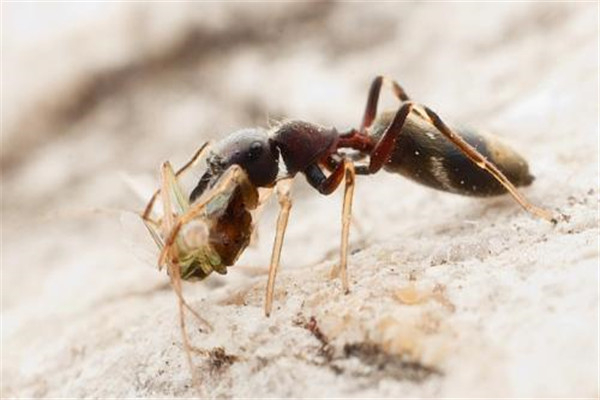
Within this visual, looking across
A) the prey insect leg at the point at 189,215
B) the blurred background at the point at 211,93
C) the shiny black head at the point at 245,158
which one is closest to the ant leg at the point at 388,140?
the shiny black head at the point at 245,158

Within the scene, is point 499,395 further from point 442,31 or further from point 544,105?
point 442,31

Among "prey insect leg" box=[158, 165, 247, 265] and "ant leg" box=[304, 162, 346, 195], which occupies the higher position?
"prey insect leg" box=[158, 165, 247, 265]

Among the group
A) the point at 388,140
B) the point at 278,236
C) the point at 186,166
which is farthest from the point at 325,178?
the point at 278,236

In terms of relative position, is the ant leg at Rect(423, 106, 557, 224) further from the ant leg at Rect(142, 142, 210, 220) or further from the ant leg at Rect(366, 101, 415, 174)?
the ant leg at Rect(142, 142, 210, 220)

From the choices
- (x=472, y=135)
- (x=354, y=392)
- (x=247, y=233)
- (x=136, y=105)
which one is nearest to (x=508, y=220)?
(x=472, y=135)

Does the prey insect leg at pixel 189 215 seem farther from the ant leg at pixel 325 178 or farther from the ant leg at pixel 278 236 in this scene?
the ant leg at pixel 325 178

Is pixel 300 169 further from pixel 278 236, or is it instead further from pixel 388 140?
pixel 278 236

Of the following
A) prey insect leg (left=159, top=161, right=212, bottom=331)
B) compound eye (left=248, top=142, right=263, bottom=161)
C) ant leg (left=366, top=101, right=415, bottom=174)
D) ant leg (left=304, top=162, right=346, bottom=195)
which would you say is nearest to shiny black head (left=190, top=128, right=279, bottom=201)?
compound eye (left=248, top=142, right=263, bottom=161)
